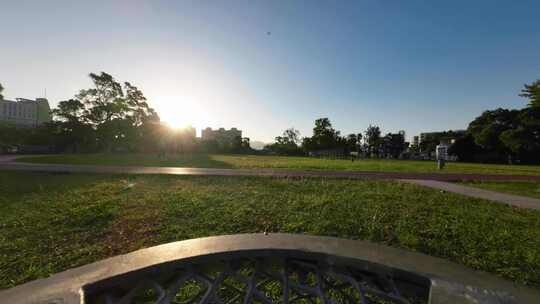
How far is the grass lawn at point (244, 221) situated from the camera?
328 cm

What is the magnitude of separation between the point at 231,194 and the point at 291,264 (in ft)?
16.5

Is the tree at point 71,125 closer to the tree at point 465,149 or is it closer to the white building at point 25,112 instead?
the white building at point 25,112

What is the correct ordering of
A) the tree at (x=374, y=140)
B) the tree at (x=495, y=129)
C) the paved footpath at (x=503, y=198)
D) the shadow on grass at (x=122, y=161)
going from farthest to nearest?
the tree at (x=374, y=140), the tree at (x=495, y=129), the shadow on grass at (x=122, y=161), the paved footpath at (x=503, y=198)

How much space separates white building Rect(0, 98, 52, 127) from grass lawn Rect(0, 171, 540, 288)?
71.9 m

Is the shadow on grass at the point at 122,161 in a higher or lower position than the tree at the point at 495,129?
lower

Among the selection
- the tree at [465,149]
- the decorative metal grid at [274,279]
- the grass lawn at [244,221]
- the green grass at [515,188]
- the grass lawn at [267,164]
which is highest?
the tree at [465,149]

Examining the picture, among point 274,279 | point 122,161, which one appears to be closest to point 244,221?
point 274,279

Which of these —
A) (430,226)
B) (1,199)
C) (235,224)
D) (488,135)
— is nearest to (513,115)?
(488,135)

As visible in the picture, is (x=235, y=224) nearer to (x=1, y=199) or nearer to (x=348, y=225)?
(x=348, y=225)

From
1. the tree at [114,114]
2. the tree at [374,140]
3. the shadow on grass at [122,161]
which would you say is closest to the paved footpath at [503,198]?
the shadow on grass at [122,161]

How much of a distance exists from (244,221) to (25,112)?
8654cm

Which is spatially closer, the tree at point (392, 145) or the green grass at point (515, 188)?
the green grass at point (515, 188)

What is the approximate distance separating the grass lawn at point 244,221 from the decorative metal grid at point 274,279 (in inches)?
71.8

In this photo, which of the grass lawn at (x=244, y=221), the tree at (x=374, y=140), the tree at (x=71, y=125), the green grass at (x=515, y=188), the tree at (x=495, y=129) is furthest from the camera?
the tree at (x=374, y=140)
